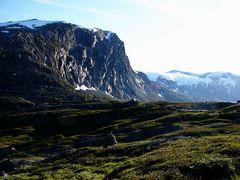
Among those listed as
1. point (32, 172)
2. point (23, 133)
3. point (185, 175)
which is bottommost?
point (23, 133)

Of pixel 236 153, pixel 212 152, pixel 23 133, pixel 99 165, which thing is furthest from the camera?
pixel 23 133

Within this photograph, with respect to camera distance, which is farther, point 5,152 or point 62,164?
point 5,152

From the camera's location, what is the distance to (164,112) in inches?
7234

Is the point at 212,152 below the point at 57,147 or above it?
above

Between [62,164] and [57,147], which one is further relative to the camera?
[57,147]

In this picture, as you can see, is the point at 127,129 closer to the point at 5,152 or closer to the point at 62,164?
the point at 5,152

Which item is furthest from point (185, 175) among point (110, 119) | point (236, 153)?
point (110, 119)

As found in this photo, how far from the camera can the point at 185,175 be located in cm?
2931

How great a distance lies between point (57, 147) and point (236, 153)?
101590 mm

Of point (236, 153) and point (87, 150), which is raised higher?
point (236, 153)

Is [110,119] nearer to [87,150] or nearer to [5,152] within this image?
[5,152]

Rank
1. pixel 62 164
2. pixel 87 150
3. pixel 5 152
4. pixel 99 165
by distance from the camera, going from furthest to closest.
A: pixel 5 152 < pixel 87 150 < pixel 62 164 < pixel 99 165

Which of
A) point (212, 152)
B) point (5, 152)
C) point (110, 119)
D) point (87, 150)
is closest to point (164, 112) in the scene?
point (110, 119)

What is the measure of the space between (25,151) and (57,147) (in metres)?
10.3
